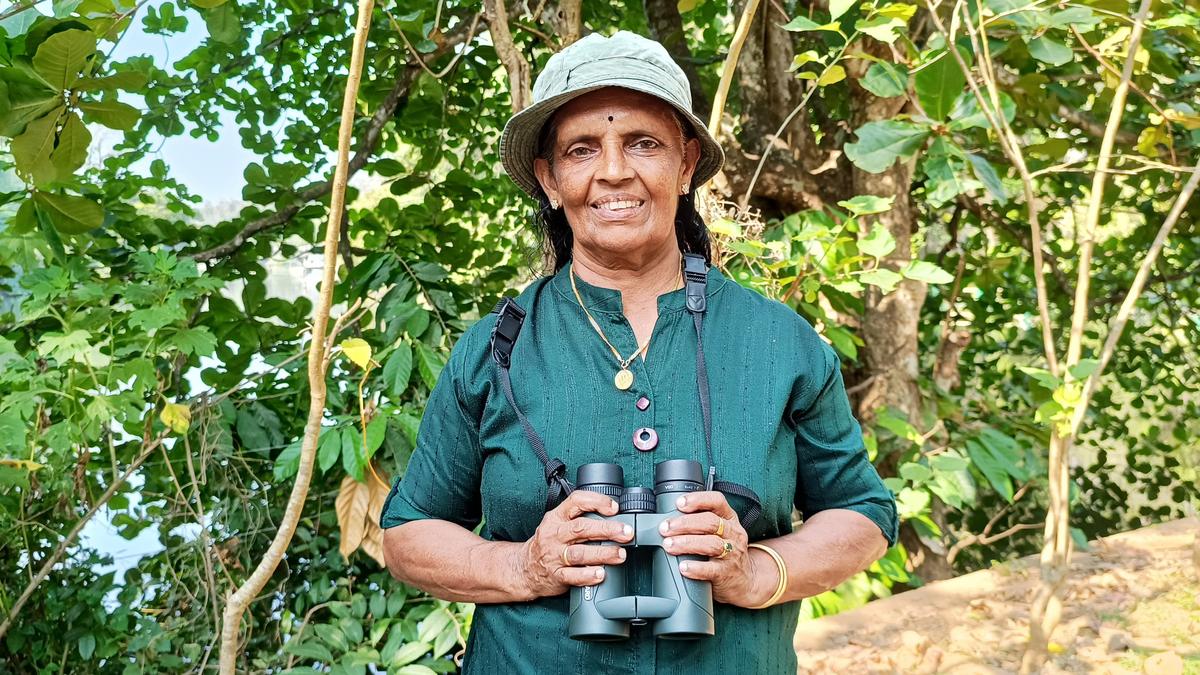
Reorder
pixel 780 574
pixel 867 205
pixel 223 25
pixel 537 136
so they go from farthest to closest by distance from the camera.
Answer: pixel 223 25, pixel 867 205, pixel 537 136, pixel 780 574

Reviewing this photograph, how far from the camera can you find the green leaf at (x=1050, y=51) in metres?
3.13

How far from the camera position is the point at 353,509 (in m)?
3.09

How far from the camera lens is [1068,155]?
4988 mm

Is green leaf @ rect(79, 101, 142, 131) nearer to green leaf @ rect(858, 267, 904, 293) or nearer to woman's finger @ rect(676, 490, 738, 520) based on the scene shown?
woman's finger @ rect(676, 490, 738, 520)

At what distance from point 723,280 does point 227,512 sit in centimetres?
233

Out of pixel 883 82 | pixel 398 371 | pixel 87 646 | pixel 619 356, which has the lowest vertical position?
pixel 87 646

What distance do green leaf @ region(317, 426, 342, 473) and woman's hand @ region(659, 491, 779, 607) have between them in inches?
66.0

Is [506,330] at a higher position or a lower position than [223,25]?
lower

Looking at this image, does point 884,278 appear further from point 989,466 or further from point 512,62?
point 989,466

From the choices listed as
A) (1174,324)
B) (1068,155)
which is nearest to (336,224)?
(1068,155)

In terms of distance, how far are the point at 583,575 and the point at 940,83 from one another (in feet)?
6.06

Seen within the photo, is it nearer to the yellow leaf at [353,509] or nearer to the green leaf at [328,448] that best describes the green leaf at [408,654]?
the yellow leaf at [353,509]

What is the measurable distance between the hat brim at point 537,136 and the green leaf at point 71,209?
4.04ft

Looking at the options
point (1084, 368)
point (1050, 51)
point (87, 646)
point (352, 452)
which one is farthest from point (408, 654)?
point (1050, 51)
